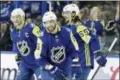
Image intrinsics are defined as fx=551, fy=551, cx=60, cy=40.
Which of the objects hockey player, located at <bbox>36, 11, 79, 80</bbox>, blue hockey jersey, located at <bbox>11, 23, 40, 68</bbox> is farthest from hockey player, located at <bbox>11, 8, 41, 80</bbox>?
hockey player, located at <bbox>36, 11, 79, 80</bbox>

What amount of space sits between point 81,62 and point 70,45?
3.10ft

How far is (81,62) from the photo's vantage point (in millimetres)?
7949

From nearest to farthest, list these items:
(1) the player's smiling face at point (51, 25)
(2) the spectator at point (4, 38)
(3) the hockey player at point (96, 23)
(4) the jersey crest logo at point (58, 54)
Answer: (1) the player's smiling face at point (51, 25) → (4) the jersey crest logo at point (58, 54) → (3) the hockey player at point (96, 23) → (2) the spectator at point (4, 38)

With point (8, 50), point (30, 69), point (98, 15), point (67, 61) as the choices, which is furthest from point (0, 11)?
point (67, 61)

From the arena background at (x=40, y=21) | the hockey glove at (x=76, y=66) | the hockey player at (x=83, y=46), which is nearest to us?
the hockey player at (x=83, y=46)

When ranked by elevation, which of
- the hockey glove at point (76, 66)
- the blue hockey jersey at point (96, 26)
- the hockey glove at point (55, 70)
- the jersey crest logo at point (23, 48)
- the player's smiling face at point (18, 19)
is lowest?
the hockey glove at point (76, 66)

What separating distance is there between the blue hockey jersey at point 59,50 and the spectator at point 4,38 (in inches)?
144

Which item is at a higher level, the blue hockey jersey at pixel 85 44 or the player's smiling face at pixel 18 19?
the player's smiling face at pixel 18 19

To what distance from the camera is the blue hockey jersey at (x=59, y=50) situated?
691 centimetres

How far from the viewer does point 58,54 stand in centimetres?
696

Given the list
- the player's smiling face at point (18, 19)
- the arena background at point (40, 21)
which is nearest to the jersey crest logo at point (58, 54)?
the player's smiling face at point (18, 19)

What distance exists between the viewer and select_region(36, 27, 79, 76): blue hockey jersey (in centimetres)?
691

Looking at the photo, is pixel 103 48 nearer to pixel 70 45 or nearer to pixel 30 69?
pixel 30 69

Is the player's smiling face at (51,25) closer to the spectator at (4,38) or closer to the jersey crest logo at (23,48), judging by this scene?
the jersey crest logo at (23,48)
